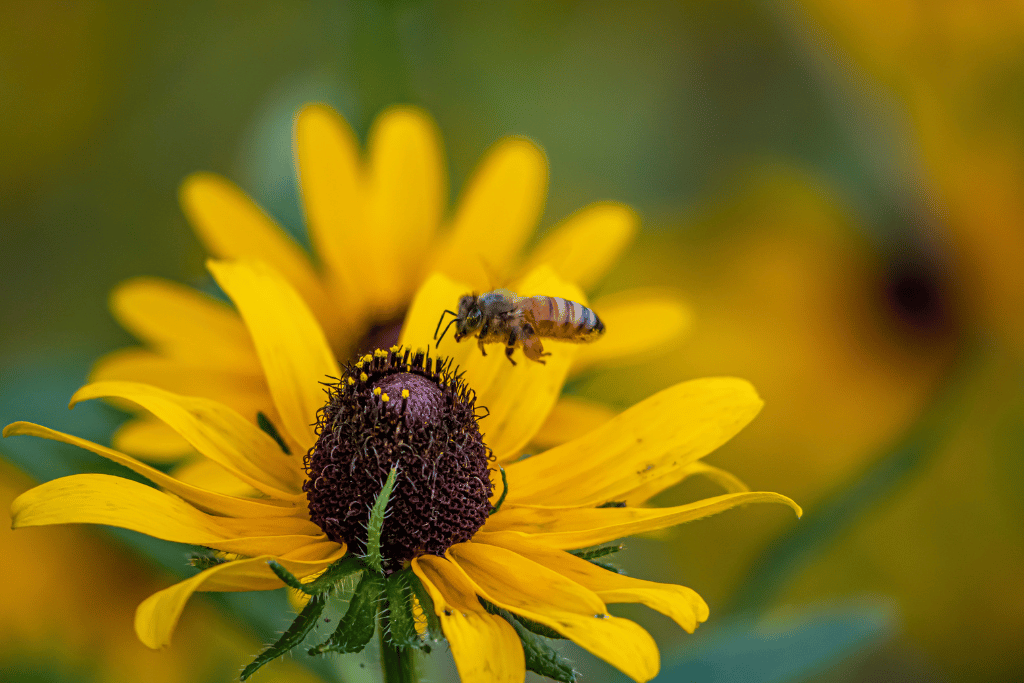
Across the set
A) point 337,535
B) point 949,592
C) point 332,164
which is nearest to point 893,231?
point 949,592

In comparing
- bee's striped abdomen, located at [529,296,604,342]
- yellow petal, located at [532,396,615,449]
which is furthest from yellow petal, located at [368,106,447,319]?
bee's striped abdomen, located at [529,296,604,342]

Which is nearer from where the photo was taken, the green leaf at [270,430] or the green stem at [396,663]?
the green stem at [396,663]

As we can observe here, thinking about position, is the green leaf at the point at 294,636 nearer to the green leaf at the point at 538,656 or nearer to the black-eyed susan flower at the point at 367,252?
the green leaf at the point at 538,656

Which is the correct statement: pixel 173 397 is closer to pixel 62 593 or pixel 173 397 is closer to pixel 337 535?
pixel 337 535

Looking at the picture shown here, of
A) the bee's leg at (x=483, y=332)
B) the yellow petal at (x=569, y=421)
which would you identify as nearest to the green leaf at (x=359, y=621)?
the bee's leg at (x=483, y=332)

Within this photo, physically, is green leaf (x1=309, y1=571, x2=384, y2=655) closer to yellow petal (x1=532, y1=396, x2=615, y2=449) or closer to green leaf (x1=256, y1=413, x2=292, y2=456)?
green leaf (x1=256, y1=413, x2=292, y2=456)

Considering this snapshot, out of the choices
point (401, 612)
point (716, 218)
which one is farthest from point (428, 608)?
Answer: point (716, 218)

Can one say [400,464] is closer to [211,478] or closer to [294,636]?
[294,636]
